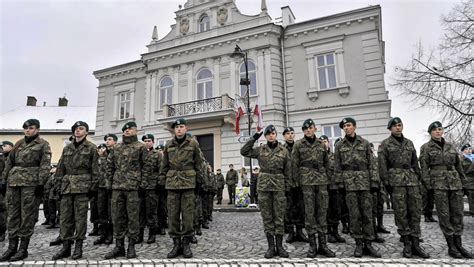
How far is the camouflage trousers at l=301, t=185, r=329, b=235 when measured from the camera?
15.5ft

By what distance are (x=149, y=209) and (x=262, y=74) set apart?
12556 millimetres

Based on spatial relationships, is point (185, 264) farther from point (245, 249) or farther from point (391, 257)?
point (391, 257)

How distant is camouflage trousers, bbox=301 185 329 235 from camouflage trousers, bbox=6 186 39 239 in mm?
4453

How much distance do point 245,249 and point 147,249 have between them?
1.75 metres

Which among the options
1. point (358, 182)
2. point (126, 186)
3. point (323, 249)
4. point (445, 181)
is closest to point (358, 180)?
point (358, 182)

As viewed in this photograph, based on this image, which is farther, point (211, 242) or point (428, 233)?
point (428, 233)

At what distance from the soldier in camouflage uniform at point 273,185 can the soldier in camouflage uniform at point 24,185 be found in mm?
3486

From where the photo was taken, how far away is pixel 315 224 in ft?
15.5

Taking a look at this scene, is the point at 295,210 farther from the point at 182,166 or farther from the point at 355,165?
the point at 182,166

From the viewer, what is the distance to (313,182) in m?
4.95

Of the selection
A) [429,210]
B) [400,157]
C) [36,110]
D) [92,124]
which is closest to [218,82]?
[429,210]

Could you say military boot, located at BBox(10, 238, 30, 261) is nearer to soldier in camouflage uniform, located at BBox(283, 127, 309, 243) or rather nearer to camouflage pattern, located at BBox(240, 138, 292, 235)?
camouflage pattern, located at BBox(240, 138, 292, 235)

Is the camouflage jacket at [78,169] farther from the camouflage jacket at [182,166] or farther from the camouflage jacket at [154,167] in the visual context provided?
the camouflage jacket at [154,167]

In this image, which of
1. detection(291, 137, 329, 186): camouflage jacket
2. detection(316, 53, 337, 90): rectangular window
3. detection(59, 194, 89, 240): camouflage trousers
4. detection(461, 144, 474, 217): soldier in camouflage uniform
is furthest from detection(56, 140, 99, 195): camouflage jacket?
detection(316, 53, 337, 90): rectangular window
